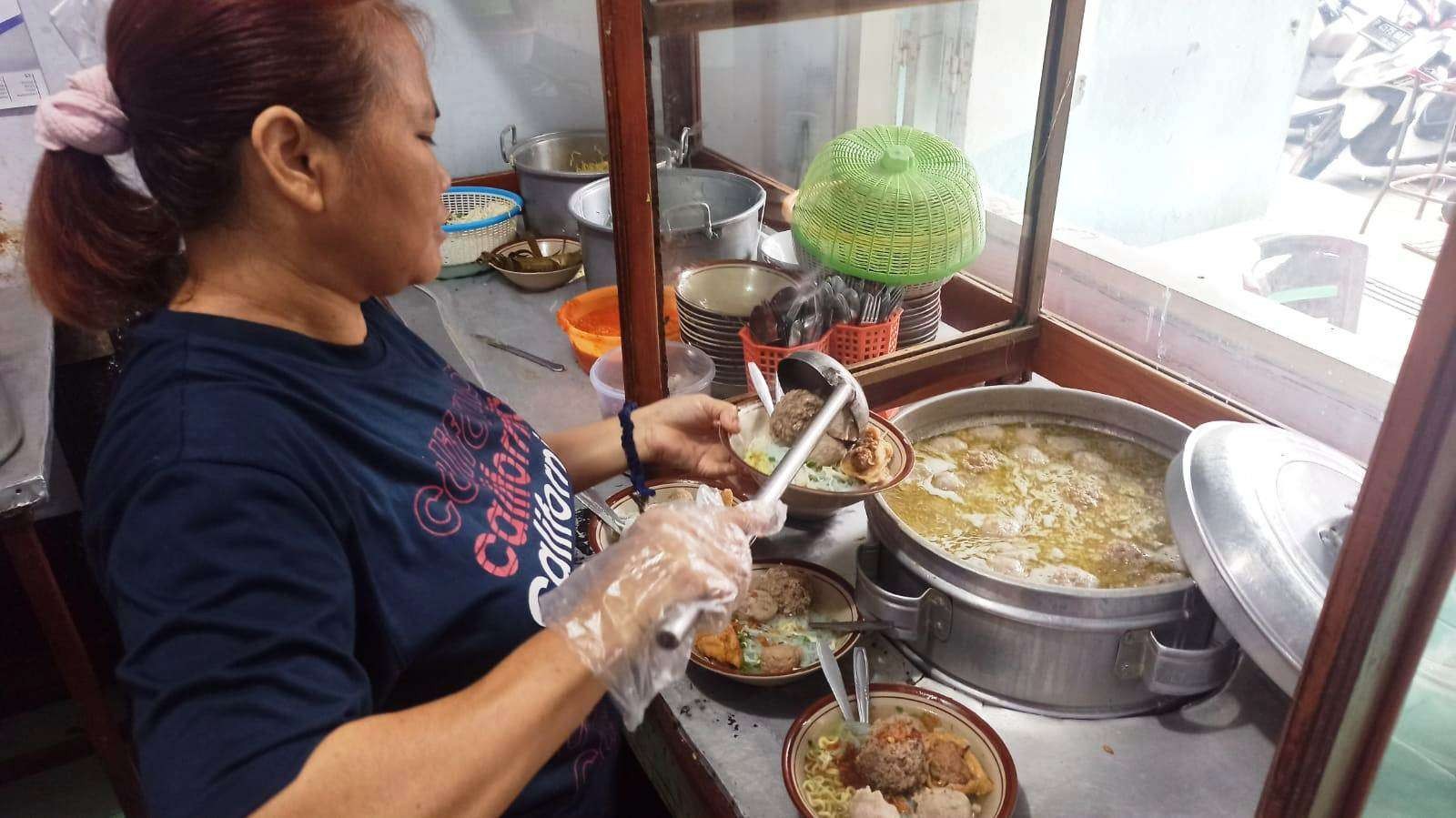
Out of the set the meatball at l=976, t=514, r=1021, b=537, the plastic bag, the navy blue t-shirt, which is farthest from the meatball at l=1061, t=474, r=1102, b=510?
the plastic bag

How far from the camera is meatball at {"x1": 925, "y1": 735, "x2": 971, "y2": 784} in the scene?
115 cm

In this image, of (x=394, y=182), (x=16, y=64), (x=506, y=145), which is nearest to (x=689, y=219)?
(x=394, y=182)

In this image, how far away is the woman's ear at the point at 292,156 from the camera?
2.75ft

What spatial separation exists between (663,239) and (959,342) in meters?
0.74

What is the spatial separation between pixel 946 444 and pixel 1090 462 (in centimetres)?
26

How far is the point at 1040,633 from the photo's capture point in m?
1.24

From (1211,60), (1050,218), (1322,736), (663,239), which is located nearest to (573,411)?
(663,239)

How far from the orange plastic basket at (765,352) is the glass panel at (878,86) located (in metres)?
0.04

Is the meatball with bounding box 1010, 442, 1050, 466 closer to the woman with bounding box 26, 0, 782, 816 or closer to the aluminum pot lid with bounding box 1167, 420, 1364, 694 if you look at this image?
the aluminum pot lid with bounding box 1167, 420, 1364, 694

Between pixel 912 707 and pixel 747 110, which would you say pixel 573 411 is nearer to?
pixel 747 110

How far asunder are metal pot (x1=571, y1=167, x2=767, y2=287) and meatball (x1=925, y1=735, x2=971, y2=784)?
93 centimetres

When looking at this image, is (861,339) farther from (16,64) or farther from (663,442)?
(16,64)

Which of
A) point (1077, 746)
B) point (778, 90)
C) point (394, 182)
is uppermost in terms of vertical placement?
point (394, 182)

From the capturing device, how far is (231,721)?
2.34 ft
